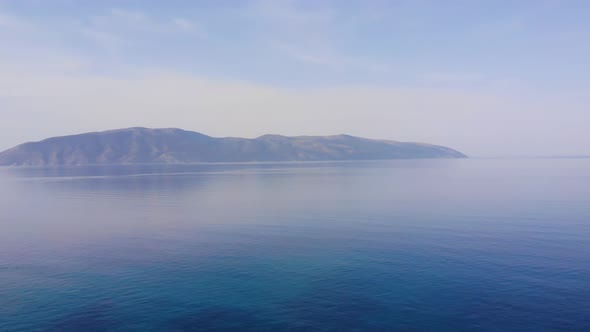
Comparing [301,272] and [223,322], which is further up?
[301,272]

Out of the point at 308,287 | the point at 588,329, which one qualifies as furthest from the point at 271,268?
the point at 588,329

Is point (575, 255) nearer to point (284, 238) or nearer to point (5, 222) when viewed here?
point (284, 238)

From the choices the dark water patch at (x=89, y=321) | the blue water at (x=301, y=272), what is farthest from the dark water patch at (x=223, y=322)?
the dark water patch at (x=89, y=321)

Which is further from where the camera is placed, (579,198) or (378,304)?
(579,198)

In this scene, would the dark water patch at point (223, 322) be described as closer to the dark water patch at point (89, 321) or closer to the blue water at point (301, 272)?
the blue water at point (301, 272)

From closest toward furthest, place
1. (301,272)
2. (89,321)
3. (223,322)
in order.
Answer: (89,321) → (223,322) → (301,272)

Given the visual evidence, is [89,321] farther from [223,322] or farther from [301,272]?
[301,272]

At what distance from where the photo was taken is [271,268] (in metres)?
46.1

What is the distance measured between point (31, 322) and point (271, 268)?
2323 cm

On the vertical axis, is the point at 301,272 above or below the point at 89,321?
above

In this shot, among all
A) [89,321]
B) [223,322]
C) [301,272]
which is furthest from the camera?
[301,272]

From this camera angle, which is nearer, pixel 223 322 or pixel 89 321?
pixel 89 321

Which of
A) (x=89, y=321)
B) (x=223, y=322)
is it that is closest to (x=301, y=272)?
(x=223, y=322)

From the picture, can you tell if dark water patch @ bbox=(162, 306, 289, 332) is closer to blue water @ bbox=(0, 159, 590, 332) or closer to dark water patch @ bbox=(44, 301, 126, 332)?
blue water @ bbox=(0, 159, 590, 332)
